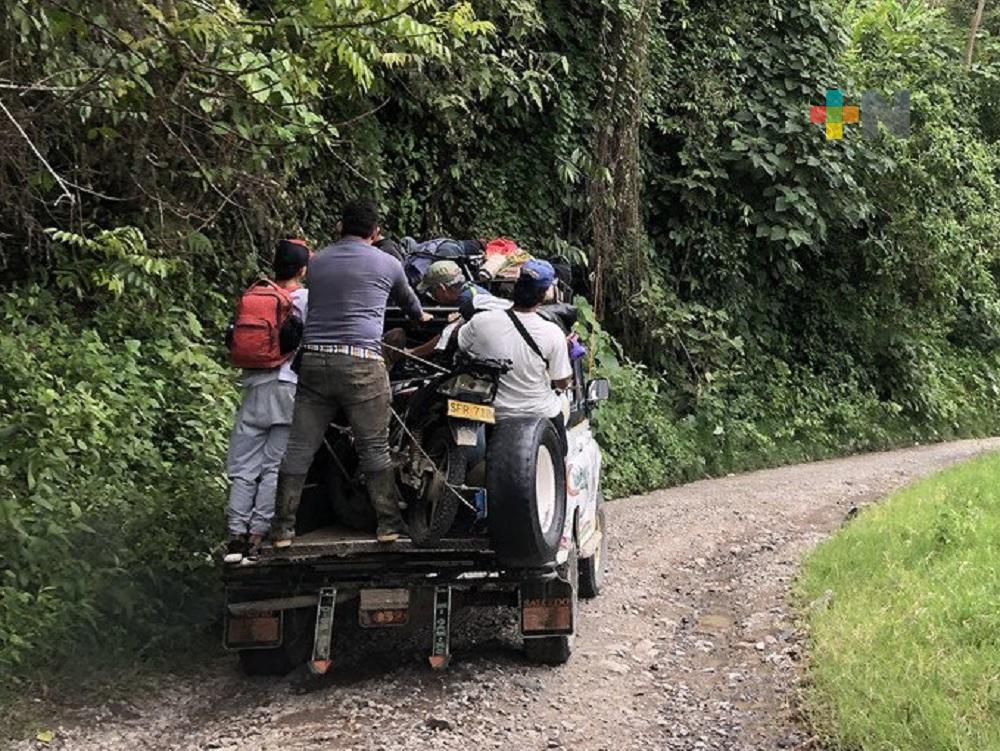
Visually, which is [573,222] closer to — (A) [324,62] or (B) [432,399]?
(A) [324,62]

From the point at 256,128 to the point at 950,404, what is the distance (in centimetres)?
1689

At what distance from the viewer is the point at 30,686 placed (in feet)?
17.2

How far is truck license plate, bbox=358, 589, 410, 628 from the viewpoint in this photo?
17.7 ft

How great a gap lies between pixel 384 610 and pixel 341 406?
1.13 meters

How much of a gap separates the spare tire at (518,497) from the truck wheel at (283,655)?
1346 millimetres

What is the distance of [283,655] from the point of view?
575 centimetres

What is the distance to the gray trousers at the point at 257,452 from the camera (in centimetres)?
576

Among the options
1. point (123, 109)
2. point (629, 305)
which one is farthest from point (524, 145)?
point (123, 109)

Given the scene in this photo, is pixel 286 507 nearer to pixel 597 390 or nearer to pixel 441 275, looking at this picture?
pixel 441 275

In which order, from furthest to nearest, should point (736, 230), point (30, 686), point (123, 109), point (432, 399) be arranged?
point (736, 230) < point (123, 109) < point (432, 399) < point (30, 686)

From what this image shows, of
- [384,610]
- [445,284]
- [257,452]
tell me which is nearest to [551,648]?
[384,610]

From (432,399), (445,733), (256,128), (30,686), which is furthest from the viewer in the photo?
(256,128)

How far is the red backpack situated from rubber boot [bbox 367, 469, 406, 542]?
0.94m

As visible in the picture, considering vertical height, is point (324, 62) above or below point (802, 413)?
above
